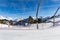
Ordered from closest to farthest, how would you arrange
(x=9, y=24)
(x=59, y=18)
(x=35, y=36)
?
(x=35, y=36)
(x=9, y=24)
(x=59, y=18)

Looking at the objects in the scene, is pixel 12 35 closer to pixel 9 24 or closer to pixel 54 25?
pixel 9 24

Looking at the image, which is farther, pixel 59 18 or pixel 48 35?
pixel 59 18

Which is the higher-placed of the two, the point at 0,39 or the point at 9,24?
the point at 9,24

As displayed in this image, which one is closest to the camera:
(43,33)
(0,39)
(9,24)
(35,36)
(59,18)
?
(0,39)

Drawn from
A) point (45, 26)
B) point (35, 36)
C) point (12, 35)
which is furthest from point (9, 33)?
point (45, 26)

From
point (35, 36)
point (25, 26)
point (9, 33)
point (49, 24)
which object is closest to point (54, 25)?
point (49, 24)

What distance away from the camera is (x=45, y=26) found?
16.8ft

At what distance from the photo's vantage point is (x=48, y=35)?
13.0 ft

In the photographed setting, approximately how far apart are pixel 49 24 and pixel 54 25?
0.62 ft

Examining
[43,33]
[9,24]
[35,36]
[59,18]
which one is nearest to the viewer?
[35,36]

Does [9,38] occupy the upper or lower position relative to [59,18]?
lower

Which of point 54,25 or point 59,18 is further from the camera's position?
point 59,18

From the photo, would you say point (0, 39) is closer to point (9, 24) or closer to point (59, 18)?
point (9, 24)

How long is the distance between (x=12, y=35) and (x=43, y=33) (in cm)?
90
